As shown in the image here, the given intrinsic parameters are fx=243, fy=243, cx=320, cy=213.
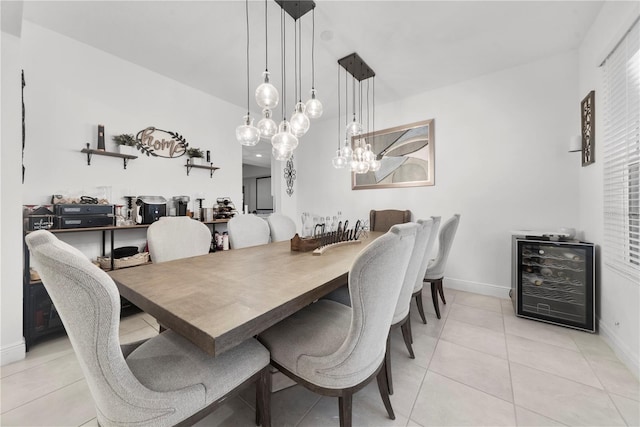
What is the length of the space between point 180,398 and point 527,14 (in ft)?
11.0

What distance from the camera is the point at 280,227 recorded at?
2756 millimetres

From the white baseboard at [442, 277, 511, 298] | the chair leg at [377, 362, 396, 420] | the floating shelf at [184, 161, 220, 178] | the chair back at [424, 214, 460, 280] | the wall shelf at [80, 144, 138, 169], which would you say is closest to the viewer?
the chair leg at [377, 362, 396, 420]

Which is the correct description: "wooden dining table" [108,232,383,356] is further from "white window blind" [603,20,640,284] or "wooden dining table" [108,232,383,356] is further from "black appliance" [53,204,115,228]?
"white window blind" [603,20,640,284]

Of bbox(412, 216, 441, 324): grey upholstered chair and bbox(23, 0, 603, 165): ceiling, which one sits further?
bbox(23, 0, 603, 165): ceiling

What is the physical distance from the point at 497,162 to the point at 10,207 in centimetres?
446

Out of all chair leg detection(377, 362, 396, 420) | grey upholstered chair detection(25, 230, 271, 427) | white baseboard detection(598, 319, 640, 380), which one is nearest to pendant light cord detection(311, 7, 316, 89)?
grey upholstered chair detection(25, 230, 271, 427)

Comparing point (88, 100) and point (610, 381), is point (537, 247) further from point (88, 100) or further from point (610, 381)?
point (88, 100)

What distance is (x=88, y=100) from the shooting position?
7.72ft

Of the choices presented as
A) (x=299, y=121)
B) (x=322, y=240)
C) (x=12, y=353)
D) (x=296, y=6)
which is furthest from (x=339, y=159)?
(x=12, y=353)

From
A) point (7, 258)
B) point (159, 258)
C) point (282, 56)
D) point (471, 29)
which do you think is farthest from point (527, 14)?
point (7, 258)

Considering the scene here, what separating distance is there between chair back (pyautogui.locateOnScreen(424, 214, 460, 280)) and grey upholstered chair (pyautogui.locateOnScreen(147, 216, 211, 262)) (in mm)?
2051

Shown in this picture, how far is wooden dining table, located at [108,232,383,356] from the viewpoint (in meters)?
0.75

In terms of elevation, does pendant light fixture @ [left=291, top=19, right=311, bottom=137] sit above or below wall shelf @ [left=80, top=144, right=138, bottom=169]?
above

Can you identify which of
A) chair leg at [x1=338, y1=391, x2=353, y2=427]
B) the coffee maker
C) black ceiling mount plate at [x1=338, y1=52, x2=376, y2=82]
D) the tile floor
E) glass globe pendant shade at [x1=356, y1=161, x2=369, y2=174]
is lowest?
the tile floor
